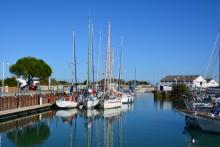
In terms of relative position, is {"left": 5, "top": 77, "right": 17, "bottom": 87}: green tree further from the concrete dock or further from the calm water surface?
the calm water surface

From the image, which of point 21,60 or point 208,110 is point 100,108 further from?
point 21,60

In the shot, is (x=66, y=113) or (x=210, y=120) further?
(x=66, y=113)

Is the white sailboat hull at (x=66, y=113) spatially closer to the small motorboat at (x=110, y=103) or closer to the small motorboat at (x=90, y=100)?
the small motorboat at (x=90, y=100)

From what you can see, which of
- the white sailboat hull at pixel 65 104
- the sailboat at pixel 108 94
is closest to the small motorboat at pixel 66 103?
the white sailboat hull at pixel 65 104

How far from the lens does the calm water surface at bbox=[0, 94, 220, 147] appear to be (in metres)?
38.2

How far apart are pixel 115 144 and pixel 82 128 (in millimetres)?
12219

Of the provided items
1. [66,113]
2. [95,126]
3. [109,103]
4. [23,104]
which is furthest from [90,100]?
[95,126]

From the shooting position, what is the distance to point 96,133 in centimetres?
4459

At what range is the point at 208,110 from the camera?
47812mm

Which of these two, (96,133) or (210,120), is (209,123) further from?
(96,133)

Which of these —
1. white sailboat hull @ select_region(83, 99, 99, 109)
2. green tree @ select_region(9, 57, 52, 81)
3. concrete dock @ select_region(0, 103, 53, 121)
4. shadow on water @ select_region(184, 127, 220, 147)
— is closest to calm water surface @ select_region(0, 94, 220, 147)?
shadow on water @ select_region(184, 127, 220, 147)

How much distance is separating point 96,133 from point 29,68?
8170 cm

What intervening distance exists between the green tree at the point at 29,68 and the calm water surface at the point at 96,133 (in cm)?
6489

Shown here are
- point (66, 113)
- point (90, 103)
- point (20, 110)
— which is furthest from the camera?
point (90, 103)
